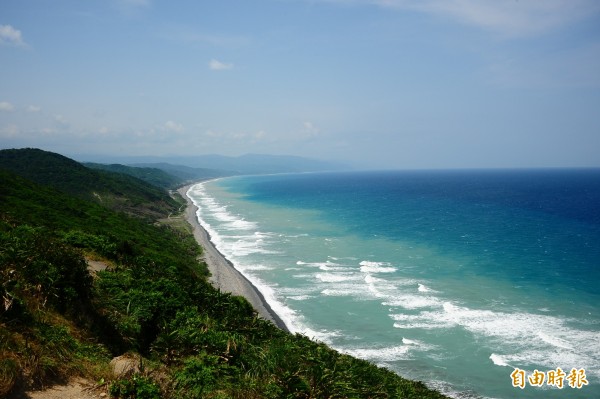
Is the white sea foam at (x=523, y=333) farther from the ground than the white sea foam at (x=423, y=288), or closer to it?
closer to it

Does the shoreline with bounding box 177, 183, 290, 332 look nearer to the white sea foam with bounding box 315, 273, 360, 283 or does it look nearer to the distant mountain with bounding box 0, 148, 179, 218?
the white sea foam with bounding box 315, 273, 360, 283

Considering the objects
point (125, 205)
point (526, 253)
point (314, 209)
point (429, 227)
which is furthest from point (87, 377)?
point (314, 209)

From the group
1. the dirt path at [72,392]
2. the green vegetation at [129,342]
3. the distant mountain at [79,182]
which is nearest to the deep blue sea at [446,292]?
the green vegetation at [129,342]

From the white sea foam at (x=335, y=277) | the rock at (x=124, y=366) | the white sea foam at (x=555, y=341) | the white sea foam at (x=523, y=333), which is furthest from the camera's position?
the white sea foam at (x=335, y=277)

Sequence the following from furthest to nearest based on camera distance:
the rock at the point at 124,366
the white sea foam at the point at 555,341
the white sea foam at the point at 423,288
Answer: the white sea foam at the point at 423,288 < the white sea foam at the point at 555,341 < the rock at the point at 124,366

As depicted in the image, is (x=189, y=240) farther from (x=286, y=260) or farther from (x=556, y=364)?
(x=556, y=364)

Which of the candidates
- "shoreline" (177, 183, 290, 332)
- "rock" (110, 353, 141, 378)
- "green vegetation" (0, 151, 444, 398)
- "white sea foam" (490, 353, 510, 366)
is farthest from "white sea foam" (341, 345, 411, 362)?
"rock" (110, 353, 141, 378)

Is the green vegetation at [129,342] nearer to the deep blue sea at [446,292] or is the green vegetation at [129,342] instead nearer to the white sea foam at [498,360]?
the deep blue sea at [446,292]
